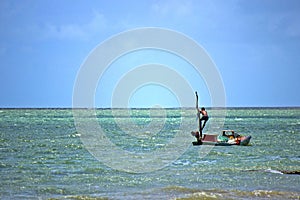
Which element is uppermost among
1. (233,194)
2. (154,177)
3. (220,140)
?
(220,140)

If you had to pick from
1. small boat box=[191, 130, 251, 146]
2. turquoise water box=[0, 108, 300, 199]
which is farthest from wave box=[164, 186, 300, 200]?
small boat box=[191, 130, 251, 146]

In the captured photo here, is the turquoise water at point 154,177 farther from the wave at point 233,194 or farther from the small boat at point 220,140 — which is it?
the small boat at point 220,140

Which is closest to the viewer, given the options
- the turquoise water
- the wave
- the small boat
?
the wave

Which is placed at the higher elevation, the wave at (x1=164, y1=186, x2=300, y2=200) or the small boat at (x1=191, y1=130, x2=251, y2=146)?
the small boat at (x1=191, y1=130, x2=251, y2=146)

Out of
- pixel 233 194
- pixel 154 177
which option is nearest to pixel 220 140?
pixel 154 177

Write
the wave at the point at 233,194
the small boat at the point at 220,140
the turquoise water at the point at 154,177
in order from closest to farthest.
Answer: the wave at the point at 233,194, the turquoise water at the point at 154,177, the small boat at the point at 220,140

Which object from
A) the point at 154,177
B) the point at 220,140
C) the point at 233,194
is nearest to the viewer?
the point at 233,194

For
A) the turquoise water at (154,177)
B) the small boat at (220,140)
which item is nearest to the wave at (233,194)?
the turquoise water at (154,177)

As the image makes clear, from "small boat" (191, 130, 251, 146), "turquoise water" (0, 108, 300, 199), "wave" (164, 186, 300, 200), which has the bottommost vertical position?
"wave" (164, 186, 300, 200)

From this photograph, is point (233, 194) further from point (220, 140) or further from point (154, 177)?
point (220, 140)

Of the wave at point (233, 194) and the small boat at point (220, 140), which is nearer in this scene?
the wave at point (233, 194)

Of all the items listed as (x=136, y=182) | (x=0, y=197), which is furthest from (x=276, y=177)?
(x=0, y=197)

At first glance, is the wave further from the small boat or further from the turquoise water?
the small boat

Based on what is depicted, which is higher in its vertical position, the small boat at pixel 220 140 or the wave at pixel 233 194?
the small boat at pixel 220 140
